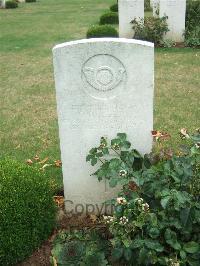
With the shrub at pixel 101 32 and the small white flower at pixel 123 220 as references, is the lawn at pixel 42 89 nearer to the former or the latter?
the shrub at pixel 101 32

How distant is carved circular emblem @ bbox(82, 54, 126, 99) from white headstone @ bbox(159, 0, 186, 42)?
7.78 meters

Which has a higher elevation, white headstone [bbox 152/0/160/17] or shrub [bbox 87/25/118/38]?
white headstone [bbox 152/0/160/17]

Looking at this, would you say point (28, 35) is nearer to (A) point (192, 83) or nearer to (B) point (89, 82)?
(A) point (192, 83)

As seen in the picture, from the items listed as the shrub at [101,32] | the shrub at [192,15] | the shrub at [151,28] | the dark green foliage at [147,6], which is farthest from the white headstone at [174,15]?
the dark green foliage at [147,6]

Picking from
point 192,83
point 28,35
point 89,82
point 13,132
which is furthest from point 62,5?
point 89,82

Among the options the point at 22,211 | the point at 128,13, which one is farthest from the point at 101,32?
the point at 22,211

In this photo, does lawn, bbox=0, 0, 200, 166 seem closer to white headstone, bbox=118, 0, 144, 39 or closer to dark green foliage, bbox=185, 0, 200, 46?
dark green foliage, bbox=185, 0, 200, 46

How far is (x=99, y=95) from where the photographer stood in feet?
11.9

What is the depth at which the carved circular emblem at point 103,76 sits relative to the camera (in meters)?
3.50

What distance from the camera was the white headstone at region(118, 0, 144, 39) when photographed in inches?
437

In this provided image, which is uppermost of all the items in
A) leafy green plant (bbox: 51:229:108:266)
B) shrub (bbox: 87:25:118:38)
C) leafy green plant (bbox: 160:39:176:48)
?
shrub (bbox: 87:25:118:38)

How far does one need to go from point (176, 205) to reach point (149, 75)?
1.10 metres

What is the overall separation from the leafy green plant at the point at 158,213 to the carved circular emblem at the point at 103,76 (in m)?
0.44

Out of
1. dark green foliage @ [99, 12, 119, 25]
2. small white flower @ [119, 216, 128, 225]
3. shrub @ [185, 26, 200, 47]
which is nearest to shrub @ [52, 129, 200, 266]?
small white flower @ [119, 216, 128, 225]
